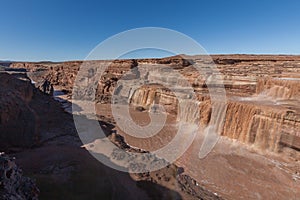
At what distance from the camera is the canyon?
9.25 metres

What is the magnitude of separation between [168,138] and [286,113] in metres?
7.96

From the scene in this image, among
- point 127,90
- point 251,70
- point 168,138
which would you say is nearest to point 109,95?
point 127,90

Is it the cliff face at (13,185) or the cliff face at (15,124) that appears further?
the cliff face at (15,124)

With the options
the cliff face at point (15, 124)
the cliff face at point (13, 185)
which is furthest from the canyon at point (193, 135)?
the cliff face at point (13, 185)

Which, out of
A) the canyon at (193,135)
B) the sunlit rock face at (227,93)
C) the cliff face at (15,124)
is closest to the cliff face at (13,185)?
the canyon at (193,135)

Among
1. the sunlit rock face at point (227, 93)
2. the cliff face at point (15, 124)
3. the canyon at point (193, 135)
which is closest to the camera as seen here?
the canyon at point (193, 135)

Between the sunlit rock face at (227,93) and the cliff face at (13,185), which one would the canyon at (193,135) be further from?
the cliff face at (13,185)

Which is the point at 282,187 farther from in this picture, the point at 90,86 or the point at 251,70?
the point at 90,86

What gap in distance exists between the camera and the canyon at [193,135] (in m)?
9.25

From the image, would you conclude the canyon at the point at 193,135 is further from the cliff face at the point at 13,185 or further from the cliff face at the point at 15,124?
the cliff face at the point at 13,185

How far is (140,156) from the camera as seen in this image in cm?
1162

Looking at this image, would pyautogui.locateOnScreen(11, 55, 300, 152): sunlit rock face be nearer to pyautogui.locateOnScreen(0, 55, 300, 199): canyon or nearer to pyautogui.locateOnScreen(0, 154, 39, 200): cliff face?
pyautogui.locateOnScreen(0, 55, 300, 199): canyon

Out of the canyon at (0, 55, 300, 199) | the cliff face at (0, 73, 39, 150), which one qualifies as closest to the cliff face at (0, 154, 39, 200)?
the canyon at (0, 55, 300, 199)

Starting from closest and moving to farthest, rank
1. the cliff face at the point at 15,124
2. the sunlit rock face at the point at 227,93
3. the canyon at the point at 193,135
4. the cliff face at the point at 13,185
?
the cliff face at the point at 13,185 → the canyon at the point at 193,135 → the cliff face at the point at 15,124 → the sunlit rock face at the point at 227,93
